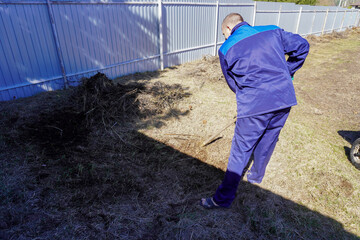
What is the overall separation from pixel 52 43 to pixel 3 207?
12.4 feet

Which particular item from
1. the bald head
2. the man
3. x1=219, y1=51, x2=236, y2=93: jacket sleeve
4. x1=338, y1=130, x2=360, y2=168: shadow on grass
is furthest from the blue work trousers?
x1=338, y1=130, x2=360, y2=168: shadow on grass

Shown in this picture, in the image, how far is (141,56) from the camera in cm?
704

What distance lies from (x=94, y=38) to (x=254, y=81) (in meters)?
4.79

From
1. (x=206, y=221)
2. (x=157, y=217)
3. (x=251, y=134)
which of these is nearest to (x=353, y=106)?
(x=251, y=134)

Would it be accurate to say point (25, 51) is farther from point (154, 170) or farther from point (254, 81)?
point (254, 81)

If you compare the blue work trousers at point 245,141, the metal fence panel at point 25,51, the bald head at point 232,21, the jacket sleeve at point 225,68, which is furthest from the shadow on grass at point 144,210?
the metal fence panel at point 25,51

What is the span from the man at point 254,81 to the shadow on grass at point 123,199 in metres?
0.33

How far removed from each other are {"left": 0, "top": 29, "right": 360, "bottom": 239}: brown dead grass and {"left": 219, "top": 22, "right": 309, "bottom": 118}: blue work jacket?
1.21 meters

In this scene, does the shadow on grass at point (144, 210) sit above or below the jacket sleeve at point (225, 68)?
below

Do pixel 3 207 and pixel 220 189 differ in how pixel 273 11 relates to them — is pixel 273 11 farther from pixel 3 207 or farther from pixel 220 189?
pixel 3 207

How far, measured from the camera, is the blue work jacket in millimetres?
2139

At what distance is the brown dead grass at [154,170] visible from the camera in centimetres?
229

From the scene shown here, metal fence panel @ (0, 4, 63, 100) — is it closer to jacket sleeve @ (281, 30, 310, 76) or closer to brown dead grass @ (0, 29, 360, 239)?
brown dead grass @ (0, 29, 360, 239)

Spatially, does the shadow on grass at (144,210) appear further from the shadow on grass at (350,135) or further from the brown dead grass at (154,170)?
the shadow on grass at (350,135)
